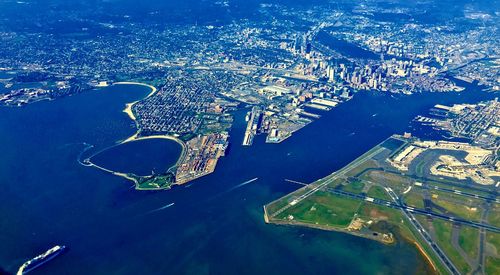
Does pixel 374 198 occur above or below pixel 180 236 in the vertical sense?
above

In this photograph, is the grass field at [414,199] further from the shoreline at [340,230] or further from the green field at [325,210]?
the shoreline at [340,230]

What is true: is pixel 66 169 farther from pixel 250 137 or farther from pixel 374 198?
pixel 374 198

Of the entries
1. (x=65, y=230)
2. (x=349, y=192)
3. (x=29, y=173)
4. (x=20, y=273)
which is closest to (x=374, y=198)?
(x=349, y=192)

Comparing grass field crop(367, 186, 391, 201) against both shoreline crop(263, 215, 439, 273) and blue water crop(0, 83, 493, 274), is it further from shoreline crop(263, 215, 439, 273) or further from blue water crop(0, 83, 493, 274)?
shoreline crop(263, 215, 439, 273)

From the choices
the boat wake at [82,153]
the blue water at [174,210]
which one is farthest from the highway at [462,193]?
the boat wake at [82,153]

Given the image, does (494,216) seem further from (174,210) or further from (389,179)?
(174,210)
